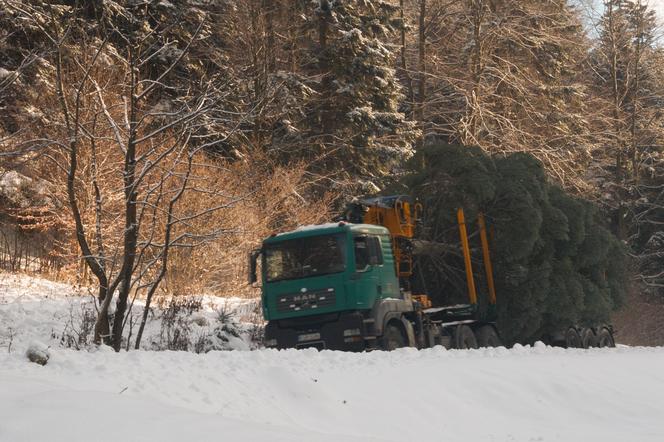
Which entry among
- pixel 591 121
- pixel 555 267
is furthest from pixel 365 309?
pixel 591 121

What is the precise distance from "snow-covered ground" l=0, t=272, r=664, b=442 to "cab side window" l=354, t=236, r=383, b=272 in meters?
2.27

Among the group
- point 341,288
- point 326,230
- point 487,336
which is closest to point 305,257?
point 326,230

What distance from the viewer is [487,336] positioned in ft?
63.1

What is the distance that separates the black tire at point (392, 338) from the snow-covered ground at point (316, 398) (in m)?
1.98

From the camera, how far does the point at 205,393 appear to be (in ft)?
27.0

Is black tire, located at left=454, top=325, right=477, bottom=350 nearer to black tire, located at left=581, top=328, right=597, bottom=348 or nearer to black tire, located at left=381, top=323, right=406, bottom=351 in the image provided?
black tire, located at left=381, top=323, right=406, bottom=351

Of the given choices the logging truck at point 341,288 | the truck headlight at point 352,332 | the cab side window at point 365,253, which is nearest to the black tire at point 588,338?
the logging truck at point 341,288

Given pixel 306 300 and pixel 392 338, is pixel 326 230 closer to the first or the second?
pixel 306 300

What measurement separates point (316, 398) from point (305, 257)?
6810mm

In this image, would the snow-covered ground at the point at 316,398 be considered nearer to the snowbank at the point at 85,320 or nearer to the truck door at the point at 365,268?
the truck door at the point at 365,268

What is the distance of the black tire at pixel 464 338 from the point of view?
1833 centimetres

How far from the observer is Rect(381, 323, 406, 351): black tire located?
15672 millimetres

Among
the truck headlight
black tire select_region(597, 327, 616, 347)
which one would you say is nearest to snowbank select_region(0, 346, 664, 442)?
the truck headlight

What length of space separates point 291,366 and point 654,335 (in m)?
31.8
